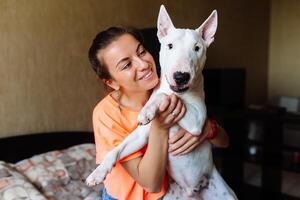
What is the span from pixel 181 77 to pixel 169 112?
11cm

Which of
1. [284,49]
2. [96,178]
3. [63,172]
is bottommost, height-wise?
[63,172]

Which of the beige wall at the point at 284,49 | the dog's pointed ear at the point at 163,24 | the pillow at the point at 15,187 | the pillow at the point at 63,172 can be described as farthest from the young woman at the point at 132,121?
the beige wall at the point at 284,49

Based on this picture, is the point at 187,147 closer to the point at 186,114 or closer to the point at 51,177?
the point at 186,114

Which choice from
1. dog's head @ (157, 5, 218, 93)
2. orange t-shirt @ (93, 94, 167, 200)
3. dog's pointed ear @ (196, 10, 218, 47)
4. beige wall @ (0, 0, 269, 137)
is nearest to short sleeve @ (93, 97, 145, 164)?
orange t-shirt @ (93, 94, 167, 200)

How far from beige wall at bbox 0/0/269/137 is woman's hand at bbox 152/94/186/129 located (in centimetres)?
172

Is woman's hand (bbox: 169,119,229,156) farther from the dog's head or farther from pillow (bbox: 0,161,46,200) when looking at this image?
pillow (bbox: 0,161,46,200)

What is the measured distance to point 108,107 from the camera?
3.85 ft

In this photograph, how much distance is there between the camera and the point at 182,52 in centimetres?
97

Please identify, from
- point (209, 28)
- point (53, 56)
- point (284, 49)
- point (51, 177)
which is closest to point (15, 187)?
point (51, 177)

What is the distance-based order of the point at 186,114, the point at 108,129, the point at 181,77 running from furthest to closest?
1. the point at 108,129
2. the point at 186,114
3. the point at 181,77

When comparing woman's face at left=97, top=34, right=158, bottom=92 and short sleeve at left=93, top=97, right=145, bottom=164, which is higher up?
woman's face at left=97, top=34, right=158, bottom=92

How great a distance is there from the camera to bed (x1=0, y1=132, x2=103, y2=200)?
2014mm

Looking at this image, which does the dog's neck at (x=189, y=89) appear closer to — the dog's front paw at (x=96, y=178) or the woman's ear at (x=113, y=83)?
the woman's ear at (x=113, y=83)

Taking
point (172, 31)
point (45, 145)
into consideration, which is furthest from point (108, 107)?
point (45, 145)
